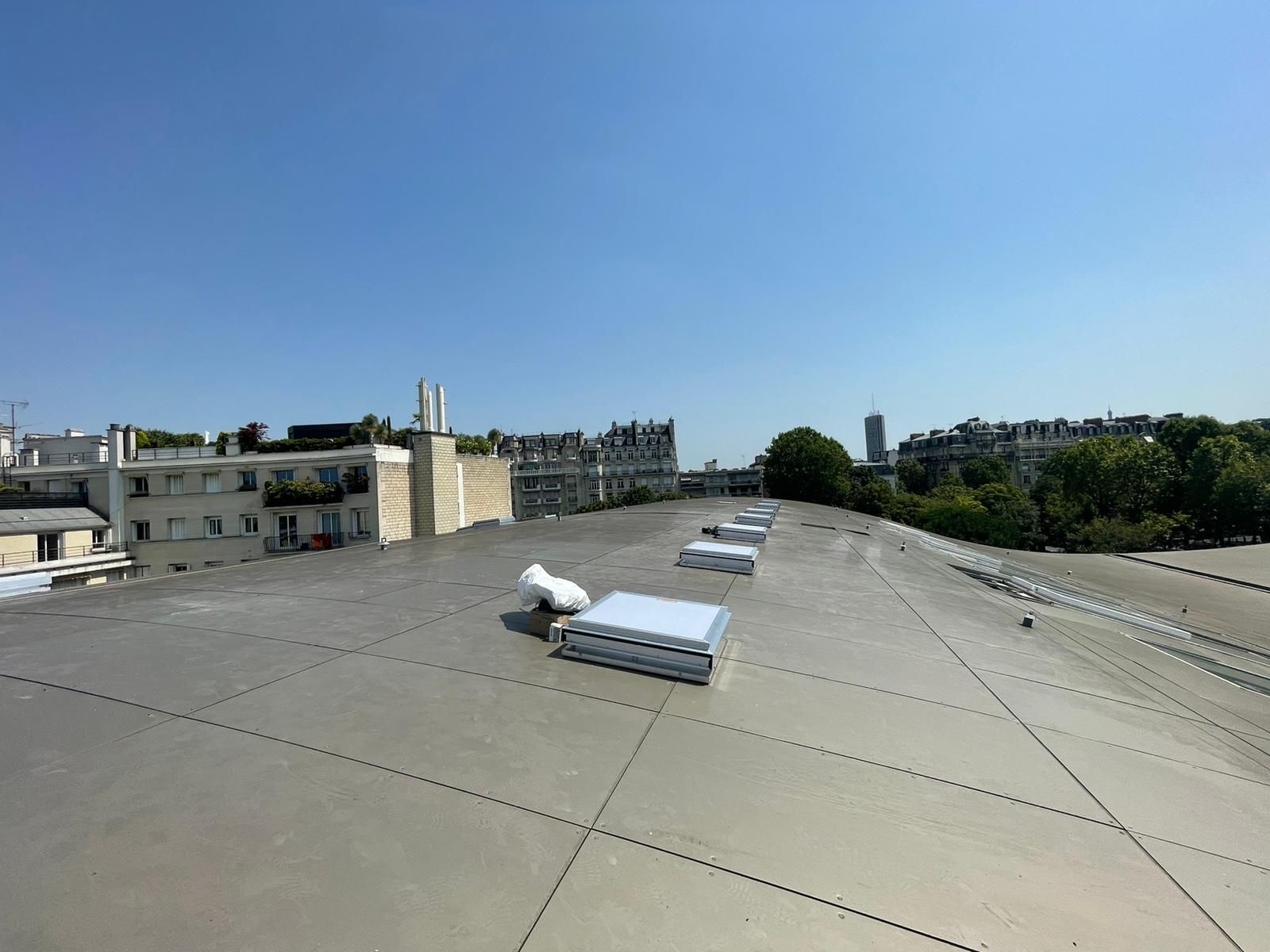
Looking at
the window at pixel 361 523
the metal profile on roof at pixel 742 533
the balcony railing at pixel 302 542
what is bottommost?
the balcony railing at pixel 302 542

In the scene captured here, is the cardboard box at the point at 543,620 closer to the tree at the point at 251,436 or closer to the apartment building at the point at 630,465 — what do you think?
the tree at the point at 251,436

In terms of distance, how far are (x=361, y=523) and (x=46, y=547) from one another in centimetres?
1421

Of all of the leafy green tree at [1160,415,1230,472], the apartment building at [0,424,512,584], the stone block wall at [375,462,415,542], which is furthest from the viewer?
the leafy green tree at [1160,415,1230,472]

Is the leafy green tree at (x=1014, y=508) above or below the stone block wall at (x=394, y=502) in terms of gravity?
below

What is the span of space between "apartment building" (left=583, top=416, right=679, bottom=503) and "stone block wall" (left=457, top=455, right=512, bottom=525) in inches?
1747

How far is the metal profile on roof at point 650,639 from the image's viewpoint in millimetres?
4301

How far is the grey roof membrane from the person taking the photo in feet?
6.51

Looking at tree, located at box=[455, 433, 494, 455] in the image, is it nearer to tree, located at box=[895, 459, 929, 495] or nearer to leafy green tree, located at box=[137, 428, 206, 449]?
leafy green tree, located at box=[137, 428, 206, 449]

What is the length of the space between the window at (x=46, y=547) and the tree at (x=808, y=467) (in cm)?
5814

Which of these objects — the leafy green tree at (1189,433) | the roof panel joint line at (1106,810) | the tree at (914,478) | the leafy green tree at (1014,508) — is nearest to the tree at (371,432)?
the roof panel joint line at (1106,810)

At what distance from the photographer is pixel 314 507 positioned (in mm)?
28750

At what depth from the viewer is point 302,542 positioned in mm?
28719

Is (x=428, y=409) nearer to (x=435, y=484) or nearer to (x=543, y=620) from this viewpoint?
(x=435, y=484)

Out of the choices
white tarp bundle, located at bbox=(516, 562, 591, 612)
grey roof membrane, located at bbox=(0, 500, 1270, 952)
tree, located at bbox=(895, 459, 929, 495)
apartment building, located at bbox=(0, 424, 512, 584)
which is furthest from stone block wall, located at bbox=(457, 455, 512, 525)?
tree, located at bbox=(895, 459, 929, 495)
